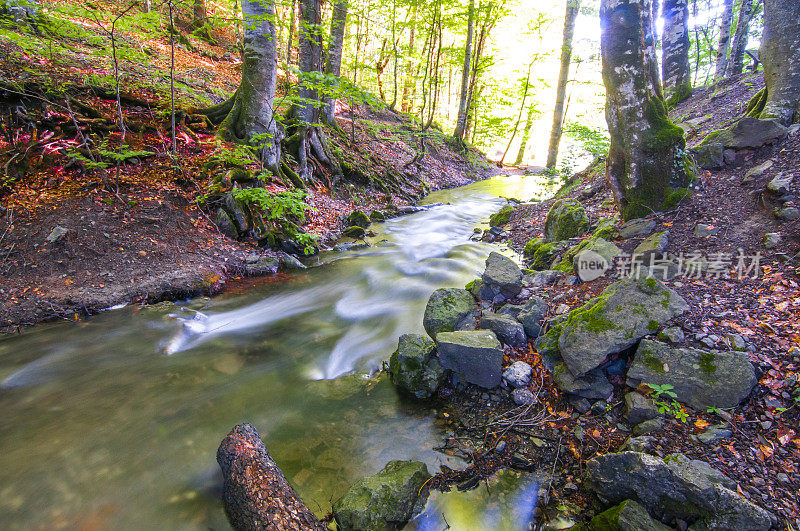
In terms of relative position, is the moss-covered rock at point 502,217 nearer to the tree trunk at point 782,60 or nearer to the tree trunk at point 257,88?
the tree trunk at point 782,60

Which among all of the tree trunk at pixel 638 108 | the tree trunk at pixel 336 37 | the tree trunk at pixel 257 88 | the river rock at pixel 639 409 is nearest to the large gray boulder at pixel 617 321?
the river rock at pixel 639 409

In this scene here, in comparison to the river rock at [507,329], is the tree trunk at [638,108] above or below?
above

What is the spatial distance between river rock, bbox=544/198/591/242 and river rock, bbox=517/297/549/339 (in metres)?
2.41

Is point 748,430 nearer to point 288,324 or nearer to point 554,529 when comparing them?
point 554,529

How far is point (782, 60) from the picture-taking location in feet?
16.4

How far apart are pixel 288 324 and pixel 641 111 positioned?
5690 mm

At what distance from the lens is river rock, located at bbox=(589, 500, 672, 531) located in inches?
78.1

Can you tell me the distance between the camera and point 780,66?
197 inches

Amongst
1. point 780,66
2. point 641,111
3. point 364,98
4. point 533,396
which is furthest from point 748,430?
point 364,98

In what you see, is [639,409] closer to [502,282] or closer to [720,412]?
[720,412]

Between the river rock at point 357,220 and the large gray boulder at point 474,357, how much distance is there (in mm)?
6102

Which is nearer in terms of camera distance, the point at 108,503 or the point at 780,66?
Result: the point at 108,503

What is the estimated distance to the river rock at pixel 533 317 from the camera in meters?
3.82

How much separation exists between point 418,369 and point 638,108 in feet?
14.6
